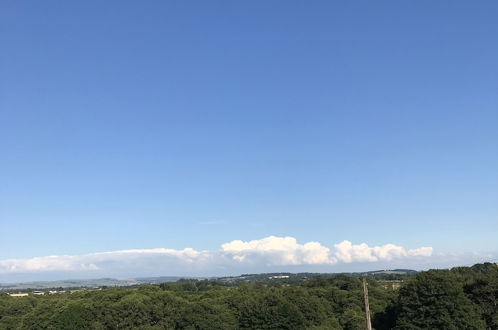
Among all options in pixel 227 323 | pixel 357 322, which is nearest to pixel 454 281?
pixel 357 322

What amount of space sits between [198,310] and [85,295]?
44.1 metres

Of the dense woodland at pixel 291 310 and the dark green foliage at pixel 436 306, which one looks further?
the dense woodland at pixel 291 310

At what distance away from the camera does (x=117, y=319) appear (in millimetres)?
87500

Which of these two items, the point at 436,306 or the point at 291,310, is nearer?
the point at 436,306

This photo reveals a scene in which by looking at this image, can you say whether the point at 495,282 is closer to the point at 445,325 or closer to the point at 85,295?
the point at 445,325

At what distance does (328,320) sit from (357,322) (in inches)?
243

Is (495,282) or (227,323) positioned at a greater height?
(495,282)

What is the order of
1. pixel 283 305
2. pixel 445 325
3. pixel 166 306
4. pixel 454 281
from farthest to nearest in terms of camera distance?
pixel 166 306, pixel 283 305, pixel 454 281, pixel 445 325

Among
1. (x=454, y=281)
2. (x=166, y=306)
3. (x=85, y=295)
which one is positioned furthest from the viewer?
(x=85, y=295)

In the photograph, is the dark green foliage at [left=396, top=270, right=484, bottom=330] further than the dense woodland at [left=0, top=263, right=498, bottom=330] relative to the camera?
No

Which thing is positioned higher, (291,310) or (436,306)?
(436,306)

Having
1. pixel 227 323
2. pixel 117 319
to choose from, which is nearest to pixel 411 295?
pixel 227 323

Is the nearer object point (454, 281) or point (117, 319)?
point (454, 281)

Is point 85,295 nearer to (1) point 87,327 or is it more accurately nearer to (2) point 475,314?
(1) point 87,327
